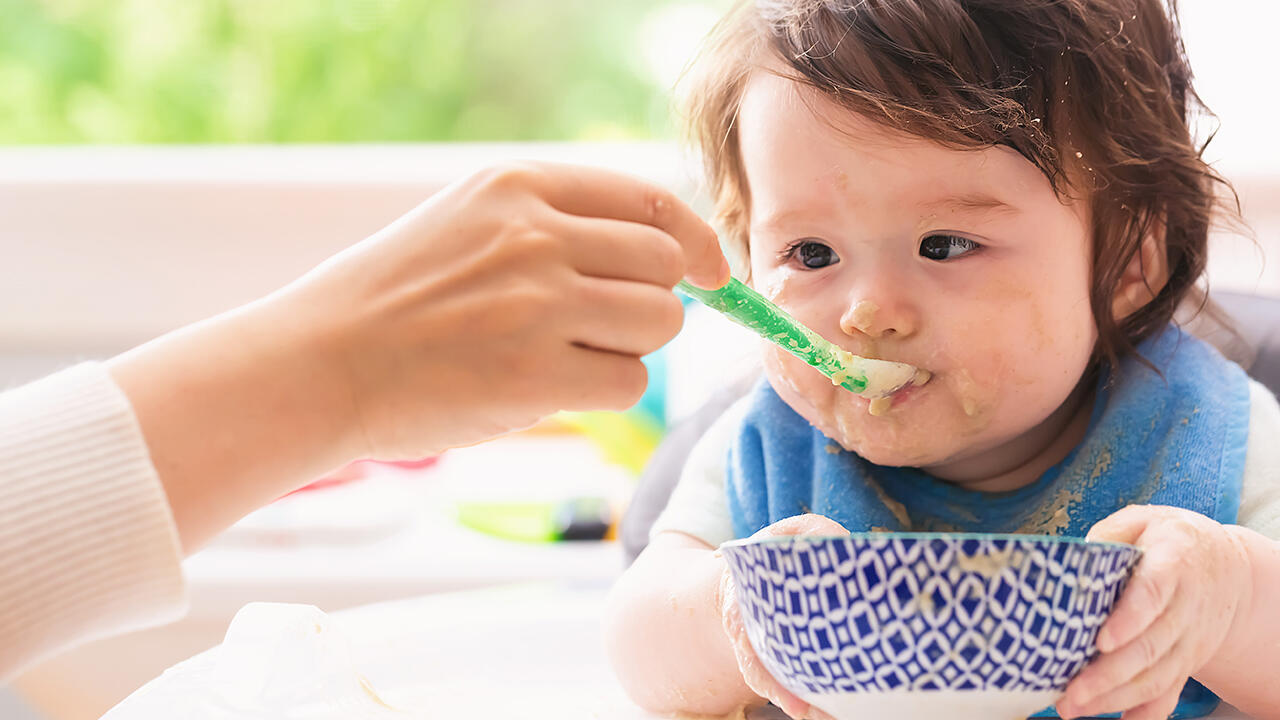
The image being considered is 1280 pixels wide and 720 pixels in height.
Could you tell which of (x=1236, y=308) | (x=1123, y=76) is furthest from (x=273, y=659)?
(x=1236, y=308)

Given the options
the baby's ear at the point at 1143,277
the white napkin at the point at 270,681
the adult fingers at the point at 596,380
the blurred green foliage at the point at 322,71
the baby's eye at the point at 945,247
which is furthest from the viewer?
the blurred green foliage at the point at 322,71

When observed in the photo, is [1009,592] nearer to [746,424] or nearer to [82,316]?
[746,424]

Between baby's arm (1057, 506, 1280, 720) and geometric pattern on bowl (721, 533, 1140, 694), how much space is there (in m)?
0.03

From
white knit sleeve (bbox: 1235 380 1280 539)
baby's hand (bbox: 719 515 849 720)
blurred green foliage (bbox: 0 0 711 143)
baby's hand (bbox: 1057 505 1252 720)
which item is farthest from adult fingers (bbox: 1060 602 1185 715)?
blurred green foliage (bbox: 0 0 711 143)

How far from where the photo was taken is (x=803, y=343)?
72cm

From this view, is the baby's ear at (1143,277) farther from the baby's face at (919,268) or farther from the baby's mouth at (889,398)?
the baby's mouth at (889,398)

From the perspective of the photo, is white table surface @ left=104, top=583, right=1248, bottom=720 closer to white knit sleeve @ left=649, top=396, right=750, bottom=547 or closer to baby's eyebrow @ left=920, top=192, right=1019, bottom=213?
white knit sleeve @ left=649, top=396, right=750, bottom=547

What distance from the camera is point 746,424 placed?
98 cm

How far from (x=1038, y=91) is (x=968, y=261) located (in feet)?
0.42

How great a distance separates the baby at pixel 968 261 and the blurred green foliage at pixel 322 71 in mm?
2258

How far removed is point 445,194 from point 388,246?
0.04 metres

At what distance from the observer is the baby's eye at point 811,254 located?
32.6 inches

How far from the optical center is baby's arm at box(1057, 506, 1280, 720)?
535 mm

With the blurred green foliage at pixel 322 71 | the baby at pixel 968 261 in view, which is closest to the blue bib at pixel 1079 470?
the baby at pixel 968 261
